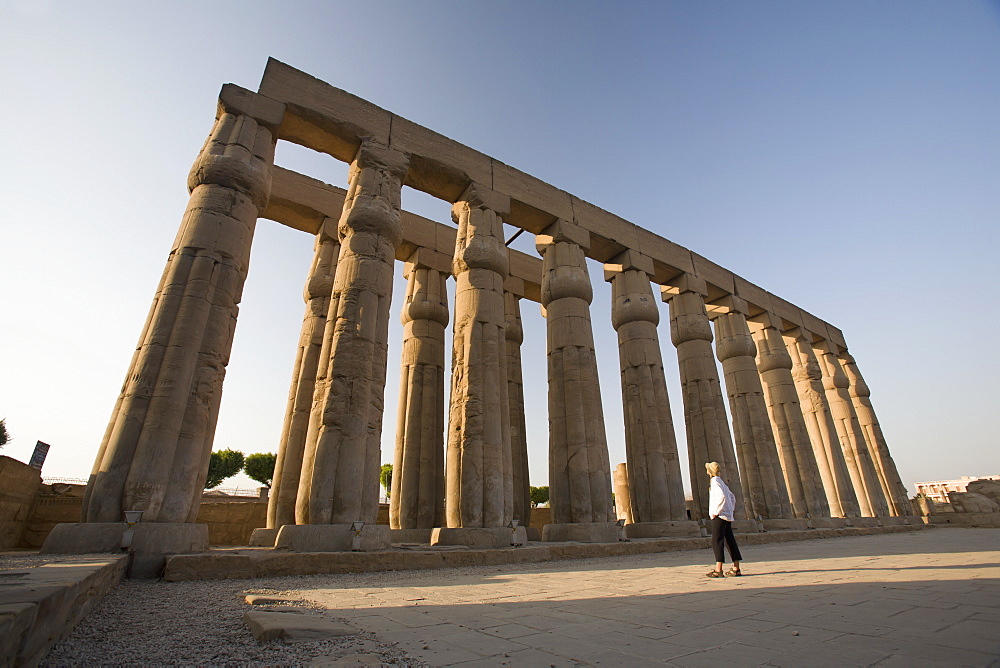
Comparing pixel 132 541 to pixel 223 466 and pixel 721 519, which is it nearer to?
pixel 721 519

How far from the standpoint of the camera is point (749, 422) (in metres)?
16.8

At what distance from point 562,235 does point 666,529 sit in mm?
8340

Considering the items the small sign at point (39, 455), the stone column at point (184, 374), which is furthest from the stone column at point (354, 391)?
the small sign at point (39, 455)

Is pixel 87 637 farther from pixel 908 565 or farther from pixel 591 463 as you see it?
pixel 591 463

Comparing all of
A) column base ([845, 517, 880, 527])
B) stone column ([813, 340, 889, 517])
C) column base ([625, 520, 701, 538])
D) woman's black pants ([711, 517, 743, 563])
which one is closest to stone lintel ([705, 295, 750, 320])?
stone column ([813, 340, 889, 517])

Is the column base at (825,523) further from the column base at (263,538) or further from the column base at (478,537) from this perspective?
the column base at (263,538)

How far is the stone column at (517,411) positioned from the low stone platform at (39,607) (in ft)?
33.9

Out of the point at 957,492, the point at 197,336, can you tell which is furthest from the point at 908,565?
the point at 957,492

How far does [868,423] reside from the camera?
22.4m

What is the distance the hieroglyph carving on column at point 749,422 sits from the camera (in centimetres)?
1574

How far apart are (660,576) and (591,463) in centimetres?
561

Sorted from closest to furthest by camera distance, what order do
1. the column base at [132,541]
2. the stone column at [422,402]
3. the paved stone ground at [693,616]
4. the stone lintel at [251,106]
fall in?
the paved stone ground at [693,616]
the column base at [132,541]
the stone lintel at [251,106]
the stone column at [422,402]

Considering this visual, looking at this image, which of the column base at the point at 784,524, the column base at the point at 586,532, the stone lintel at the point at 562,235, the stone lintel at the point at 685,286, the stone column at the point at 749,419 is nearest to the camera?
the column base at the point at 586,532

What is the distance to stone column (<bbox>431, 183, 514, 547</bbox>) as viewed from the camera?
32.1ft
